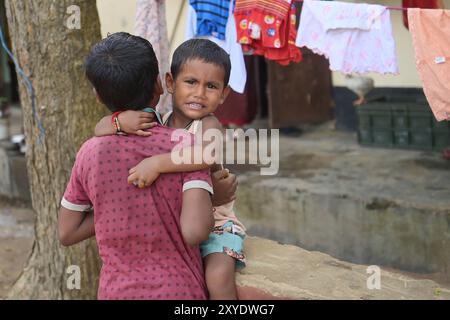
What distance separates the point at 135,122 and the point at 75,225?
1.37 ft

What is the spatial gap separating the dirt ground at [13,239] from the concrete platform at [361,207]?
1.96m

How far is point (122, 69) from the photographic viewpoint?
2.04 meters

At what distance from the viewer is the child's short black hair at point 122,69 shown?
204 centimetres

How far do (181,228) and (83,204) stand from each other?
0.35m

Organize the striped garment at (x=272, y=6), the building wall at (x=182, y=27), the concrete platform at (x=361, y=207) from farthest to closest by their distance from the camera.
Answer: the building wall at (x=182, y=27), the concrete platform at (x=361, y=207), the striped garment at (x=272, y=6)

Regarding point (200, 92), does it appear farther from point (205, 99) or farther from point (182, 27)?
point (182, 27)

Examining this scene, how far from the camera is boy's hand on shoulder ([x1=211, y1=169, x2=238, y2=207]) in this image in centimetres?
232

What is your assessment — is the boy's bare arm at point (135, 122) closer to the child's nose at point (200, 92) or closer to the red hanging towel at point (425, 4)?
the child's nose at point (200, 92)

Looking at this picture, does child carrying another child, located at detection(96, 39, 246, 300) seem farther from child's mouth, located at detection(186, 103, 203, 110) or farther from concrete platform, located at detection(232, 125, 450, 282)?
concrete platform, located at detection(232, 125, 450, 282)

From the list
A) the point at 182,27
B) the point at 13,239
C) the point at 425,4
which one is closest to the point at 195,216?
the point at 425,4

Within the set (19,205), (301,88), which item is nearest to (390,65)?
(301,88)

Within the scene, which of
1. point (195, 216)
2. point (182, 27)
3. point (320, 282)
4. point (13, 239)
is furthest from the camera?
point (182, 27)

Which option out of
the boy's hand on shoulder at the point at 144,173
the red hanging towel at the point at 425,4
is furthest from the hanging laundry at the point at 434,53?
the boy's hand on shoulder at the point at 144,173
